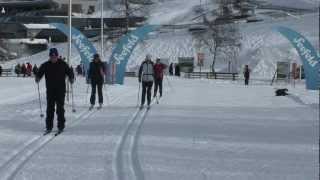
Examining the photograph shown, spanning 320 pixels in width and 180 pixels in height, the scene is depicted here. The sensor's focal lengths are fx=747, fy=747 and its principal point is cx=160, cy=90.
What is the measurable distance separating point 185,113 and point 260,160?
8881mm

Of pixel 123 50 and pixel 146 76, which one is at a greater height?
pixel 123 50

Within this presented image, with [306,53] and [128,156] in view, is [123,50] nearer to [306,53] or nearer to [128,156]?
[306,53]

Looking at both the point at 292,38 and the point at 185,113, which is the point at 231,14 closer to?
the point at 292,38

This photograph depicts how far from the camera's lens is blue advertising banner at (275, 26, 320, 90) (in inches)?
1394

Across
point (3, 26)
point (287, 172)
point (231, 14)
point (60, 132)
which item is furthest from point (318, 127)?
point (3, 26)

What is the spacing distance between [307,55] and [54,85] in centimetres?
2366

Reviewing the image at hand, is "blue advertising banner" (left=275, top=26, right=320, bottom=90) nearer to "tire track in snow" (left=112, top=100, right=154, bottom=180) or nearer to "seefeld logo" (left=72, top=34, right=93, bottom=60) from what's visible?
"seefeld logo" (left=72, top=34, right=93, bottom=60)

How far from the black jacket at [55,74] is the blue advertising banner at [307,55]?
907 inches

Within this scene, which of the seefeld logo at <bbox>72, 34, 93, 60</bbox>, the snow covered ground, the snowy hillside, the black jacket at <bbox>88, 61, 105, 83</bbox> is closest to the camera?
the snow covered ground

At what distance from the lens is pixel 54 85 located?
13.7 meters

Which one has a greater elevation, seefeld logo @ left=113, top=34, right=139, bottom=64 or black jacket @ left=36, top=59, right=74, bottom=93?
seefeld logo @ left=113, top=34, right=139, bottom=64

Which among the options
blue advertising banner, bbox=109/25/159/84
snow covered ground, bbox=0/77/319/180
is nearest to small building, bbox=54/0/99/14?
blue advertising banner, bbox=109/25/159/84

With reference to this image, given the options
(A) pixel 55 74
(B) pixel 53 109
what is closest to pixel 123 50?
(A) pixel 55 74

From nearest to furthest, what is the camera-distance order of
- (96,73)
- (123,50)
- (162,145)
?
(162,145)
(96,73)
(123,50)
